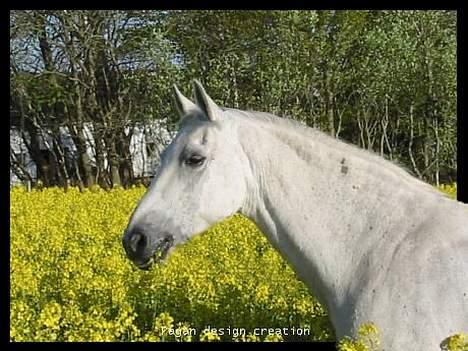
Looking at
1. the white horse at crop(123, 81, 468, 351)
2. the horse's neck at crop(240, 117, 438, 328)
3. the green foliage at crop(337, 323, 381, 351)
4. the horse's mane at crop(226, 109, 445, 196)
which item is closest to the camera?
the green foliage at crop(337, 323, 381, 351)

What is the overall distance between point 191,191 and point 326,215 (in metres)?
0.70

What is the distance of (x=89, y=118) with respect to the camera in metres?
17.2

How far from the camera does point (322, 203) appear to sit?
3.95 meters

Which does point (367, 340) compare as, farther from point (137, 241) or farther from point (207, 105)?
point (207, 105)

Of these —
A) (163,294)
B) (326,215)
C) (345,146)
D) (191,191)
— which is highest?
(345,146)

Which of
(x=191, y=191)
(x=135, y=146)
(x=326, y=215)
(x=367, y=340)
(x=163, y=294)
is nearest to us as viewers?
(x=367, y=340)

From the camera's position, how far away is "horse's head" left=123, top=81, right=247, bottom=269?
13.2 ft

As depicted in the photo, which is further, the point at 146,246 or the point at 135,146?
the point at 135,146

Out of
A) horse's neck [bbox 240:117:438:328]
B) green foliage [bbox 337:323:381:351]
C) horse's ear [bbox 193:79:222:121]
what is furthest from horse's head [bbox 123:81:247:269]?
green foliage [bbox 337:323:381:351]

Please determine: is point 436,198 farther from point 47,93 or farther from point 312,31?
point 47,93

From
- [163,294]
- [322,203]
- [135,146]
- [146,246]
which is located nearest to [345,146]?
[322,203]

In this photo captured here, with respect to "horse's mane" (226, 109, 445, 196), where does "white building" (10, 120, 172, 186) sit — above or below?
below

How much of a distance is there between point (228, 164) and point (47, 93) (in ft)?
45.1

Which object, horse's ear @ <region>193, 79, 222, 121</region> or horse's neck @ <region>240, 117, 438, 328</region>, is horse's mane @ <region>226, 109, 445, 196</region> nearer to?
horse's neck @ <region>240, 117, 438, 328</region>
